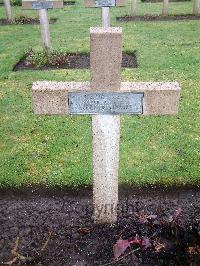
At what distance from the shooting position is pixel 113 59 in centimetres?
309

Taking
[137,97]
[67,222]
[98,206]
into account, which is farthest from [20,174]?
[137,97]

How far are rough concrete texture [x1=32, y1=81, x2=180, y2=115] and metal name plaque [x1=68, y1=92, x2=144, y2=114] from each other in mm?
42

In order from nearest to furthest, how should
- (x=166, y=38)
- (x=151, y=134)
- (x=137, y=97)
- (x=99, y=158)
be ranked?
(x=137, y=97)
(x=99, y=158)
(x=151, y=134)
(x=166, y=38)

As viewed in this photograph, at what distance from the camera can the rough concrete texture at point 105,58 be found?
3.01m

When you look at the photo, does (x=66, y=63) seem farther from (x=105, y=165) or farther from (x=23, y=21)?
(x=105, y=165)

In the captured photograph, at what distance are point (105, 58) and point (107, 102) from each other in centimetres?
36

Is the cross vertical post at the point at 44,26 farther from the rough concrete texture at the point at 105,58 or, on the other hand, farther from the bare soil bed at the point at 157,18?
the rough concrete texture at the point at 105,58

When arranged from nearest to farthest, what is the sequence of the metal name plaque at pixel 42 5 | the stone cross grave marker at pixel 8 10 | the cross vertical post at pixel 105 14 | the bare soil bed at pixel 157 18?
the metal name plaque at pixel 42 5, the cross vertical post at pixel 105 14, the bare soil bed at pixel 157 18, the stone cross grave marker at pixel 8 10

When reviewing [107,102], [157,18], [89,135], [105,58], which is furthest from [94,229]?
[157,18]

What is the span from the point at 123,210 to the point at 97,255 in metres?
0.73

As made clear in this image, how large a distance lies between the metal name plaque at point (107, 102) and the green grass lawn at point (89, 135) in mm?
1608

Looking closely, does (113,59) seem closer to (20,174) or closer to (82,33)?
(20,174)

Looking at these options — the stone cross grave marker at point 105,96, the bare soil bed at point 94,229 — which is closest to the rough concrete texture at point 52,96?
the stone cross grave marker at point 105,96

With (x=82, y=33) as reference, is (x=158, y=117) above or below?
below
